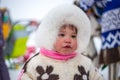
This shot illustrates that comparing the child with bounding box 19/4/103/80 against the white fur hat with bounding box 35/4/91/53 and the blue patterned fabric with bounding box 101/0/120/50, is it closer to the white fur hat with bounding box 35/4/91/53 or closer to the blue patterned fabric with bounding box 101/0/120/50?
the white fur hat with bounding box 35/4/91/53

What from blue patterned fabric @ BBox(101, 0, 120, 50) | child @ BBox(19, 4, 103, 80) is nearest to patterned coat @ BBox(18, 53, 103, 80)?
child @ BBox(19, 4, 103, 80)

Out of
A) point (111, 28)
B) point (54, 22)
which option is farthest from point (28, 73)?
point (111, 28)

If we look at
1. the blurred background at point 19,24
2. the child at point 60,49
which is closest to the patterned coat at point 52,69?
the child at point 60,49

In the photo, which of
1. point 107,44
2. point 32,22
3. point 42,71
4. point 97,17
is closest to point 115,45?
point 107,44

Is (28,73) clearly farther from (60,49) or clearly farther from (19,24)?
(19,24)

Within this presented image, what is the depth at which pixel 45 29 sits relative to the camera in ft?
4.09

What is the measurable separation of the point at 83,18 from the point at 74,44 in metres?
0.11

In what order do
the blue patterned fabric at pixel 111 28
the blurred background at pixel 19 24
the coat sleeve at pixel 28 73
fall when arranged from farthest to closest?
1. the blurred background at pixel 19 24
2. the blue patterned fabric at pixel 111 28
3. the coat sleeve at pixel 28 73

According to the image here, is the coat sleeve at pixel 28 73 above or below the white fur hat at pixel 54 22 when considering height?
below

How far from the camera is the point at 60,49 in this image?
48.6 inches

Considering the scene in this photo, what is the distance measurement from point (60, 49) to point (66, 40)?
4 cm

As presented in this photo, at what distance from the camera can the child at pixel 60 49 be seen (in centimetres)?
121

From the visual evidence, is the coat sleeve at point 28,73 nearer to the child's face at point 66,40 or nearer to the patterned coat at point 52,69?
the patterned coat at point 52,69

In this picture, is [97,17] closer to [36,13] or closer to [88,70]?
[88,70]
